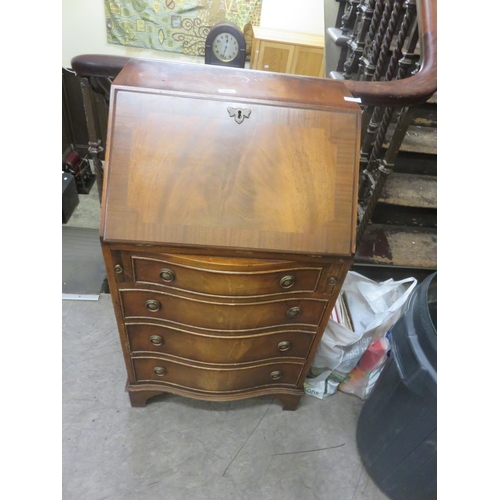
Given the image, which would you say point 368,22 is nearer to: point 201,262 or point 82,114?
point 201,262

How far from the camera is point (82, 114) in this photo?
302 centimetres

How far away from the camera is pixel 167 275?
37.7 inches

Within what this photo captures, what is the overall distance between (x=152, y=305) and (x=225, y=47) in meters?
3.10

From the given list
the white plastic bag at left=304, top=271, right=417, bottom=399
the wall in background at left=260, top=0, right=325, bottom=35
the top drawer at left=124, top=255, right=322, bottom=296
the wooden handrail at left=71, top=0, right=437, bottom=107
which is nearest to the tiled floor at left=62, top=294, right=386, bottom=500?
the white plastic bag at left=304, top=271, right=417, bottom=399

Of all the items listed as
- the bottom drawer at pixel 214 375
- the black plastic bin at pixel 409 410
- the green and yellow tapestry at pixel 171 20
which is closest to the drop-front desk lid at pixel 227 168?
the black plastic bin at pixel 409 410

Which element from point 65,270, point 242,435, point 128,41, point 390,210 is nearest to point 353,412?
point 242,435

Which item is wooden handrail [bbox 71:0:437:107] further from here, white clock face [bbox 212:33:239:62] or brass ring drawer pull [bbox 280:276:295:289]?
white clock face [bbox 212:33:239:62]

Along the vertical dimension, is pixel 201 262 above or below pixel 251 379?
above

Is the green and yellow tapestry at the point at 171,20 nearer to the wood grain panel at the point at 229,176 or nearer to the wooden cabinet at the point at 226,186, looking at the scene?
the wooden cabinet at the point at 226,186

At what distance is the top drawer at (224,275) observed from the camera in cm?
92

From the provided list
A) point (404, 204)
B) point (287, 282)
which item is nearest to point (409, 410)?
point (287, 282)

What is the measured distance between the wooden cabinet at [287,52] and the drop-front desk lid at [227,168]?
9.10 ft

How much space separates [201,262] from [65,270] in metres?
1.40

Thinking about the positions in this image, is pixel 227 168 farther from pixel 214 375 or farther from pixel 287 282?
pixel 214 375
